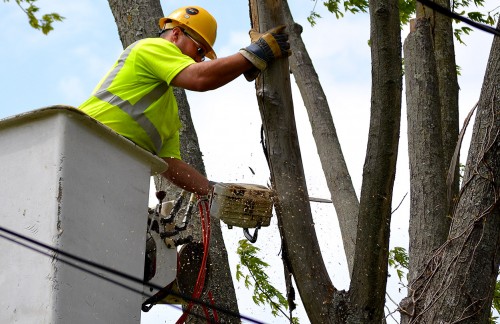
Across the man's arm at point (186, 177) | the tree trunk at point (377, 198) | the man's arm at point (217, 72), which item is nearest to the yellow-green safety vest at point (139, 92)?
the man's arm at point (217, 72)

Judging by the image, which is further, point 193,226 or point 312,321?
point 193,226

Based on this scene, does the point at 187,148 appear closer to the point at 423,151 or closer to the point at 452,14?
the point at 423,151

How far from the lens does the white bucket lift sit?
3787 mm

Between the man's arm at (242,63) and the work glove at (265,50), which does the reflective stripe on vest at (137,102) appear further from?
the work glove at (265,50)

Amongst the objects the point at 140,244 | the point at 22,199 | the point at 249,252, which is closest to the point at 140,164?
the point at 140,244

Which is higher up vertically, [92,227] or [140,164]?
[140,164]

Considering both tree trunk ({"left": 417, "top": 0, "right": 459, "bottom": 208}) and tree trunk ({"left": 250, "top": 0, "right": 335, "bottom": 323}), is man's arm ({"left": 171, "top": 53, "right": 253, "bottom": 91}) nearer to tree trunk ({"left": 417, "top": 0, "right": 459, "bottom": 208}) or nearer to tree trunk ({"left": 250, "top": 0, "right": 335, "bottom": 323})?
tree trunk ({"left": 250, "top": 0, "right": 335, "bottom": 323})

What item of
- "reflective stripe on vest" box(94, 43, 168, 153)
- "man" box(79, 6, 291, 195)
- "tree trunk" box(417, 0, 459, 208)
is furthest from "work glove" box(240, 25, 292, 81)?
"tree trunk" box(417, 0, 459, 208)

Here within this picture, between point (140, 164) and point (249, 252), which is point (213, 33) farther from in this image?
point (249, 252)

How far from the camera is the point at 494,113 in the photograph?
4.31 m

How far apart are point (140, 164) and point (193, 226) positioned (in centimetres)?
132

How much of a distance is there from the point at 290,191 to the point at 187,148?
1.42 m

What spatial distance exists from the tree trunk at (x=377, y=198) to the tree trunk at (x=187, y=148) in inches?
47.3

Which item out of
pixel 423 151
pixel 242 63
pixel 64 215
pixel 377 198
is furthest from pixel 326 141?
pixel 64 215
